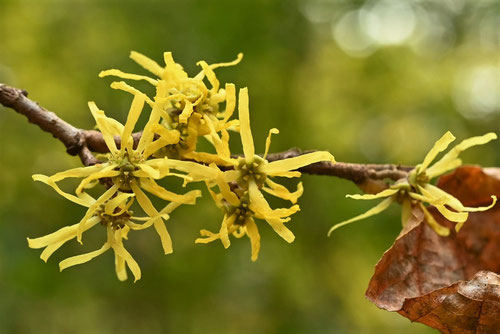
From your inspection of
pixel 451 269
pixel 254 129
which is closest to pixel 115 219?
pixel 451 269

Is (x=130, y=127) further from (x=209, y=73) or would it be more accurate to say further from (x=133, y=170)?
(x=209, y=73)

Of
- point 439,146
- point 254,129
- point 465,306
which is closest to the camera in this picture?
point 465,306

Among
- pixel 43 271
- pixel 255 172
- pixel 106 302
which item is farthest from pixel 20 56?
pixel 255 172

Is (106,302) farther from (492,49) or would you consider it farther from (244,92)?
(492,49)

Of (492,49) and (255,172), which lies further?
(492,49)

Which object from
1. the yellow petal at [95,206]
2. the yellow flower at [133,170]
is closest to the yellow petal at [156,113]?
the yellow flower at [133,170]

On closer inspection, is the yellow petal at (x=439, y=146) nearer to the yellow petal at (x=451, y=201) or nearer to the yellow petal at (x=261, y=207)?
the yellow petal at (x=451, y=201)
